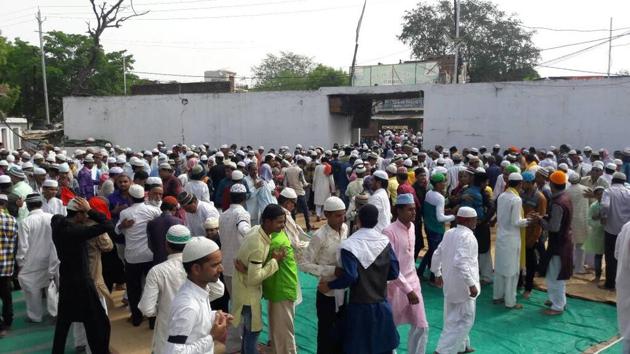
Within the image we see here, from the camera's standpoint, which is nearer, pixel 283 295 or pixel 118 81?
pixel 283 295

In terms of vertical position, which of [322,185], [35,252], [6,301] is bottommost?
[6,301]

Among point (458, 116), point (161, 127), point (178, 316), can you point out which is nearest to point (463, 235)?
point (178, 316)

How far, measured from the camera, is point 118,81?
3791 centimetres

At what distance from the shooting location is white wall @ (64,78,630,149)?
49.7 feet

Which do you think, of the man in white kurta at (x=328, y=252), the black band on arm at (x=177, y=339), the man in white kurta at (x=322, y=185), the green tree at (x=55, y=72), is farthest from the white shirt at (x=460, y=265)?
the green tree at (x=55, y=72)

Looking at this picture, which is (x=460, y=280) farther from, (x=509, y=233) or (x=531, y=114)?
(x=531, y=114)

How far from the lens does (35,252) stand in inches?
234

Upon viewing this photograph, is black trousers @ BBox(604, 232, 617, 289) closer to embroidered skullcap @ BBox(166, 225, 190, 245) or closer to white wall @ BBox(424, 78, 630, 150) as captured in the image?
embroidered skullcap @ BBox(166, 225, 190, 245)

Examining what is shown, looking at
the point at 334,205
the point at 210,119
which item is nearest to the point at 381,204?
the point at 334,205

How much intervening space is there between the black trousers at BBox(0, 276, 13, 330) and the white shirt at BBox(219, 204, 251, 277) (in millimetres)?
2672

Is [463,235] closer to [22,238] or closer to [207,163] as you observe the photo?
[22,238]

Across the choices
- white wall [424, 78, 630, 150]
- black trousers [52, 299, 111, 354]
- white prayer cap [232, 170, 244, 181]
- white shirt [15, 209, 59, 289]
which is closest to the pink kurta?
black trousers [52, 299, 111, 354]

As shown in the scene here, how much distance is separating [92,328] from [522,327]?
473 centimetres

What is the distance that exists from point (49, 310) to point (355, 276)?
4.29 m
